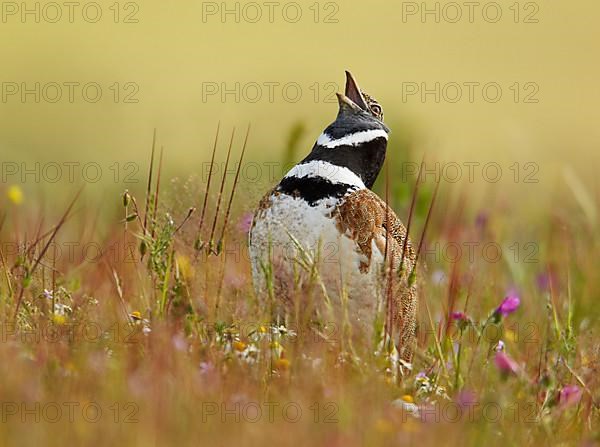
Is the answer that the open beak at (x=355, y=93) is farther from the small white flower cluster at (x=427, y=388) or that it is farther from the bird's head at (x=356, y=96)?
the small white flower cluster at (x=427, y=388)

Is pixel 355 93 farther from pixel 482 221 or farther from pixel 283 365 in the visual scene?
pixel 482 221

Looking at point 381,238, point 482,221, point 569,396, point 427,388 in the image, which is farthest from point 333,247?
point 482,221

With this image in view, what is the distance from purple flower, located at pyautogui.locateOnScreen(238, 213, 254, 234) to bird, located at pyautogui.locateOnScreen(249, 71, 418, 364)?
1.16 feet

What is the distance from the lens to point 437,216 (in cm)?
792

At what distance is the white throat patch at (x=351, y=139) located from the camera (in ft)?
17.3

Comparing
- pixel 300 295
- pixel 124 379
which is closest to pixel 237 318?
pixel 300 295

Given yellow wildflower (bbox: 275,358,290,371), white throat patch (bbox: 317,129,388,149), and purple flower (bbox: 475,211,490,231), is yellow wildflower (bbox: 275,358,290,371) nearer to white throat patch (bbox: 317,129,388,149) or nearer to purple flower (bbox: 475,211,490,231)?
white throat patch (bbox: 317,129,388,149)

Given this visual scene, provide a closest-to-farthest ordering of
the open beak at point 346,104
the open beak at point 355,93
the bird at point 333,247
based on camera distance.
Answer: the bird at point 333,247, the open beak at point 346,104, the open beak at point 355,93

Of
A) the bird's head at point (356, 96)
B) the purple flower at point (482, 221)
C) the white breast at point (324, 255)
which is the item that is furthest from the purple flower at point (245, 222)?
the purple flower at point (482, 221)

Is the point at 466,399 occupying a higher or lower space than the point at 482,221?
higher

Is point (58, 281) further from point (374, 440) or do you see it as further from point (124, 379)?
point (374, 440)

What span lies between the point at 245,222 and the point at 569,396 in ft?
6.10

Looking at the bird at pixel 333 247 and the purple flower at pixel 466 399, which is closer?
the purple flower at pixel 466 399

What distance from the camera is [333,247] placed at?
4840mm
